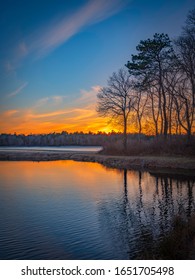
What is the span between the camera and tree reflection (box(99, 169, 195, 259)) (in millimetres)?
10031

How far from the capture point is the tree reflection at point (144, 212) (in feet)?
32.9

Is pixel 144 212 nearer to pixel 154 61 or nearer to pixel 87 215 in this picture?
pixel 87 215

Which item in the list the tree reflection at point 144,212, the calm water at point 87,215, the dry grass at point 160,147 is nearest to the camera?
the calm water at point 87,215

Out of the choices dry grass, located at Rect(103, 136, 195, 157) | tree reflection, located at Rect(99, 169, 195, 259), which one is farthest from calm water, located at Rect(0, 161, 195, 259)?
dry grass, located at Rect(103, 136, 195, 157)

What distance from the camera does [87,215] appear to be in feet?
44.8

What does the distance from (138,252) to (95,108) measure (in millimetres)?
39848

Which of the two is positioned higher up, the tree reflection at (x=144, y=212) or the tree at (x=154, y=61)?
the tree at (x=154, y=61)

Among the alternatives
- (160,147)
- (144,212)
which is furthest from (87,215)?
(160,147)

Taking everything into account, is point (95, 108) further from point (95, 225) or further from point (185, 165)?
point (95, 225)

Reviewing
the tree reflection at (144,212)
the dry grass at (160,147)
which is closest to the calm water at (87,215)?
the tree reflection at (144,212)

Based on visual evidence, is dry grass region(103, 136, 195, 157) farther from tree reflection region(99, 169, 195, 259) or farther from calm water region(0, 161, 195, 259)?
tree reflection region(99, 169, 195, 259)

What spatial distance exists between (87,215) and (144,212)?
285 cm

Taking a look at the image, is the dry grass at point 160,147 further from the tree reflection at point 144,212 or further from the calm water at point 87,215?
the tree reflection at point 144,212
